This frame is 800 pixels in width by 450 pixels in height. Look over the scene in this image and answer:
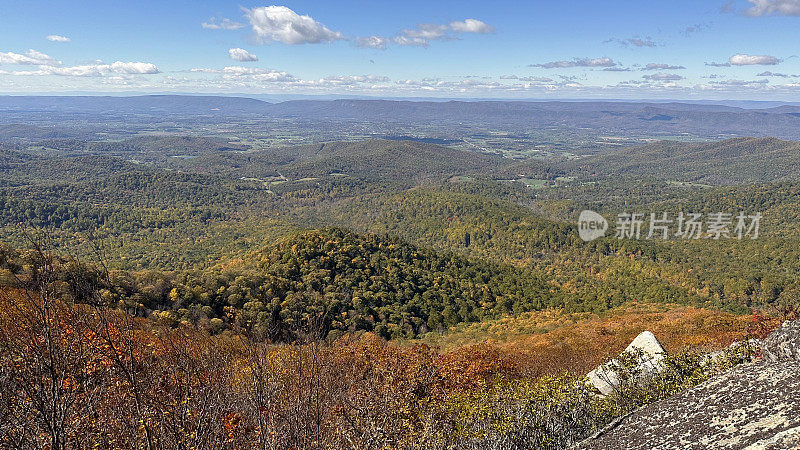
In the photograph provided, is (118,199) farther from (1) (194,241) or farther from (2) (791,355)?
(2) (791,355)

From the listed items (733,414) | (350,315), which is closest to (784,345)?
(733,414)

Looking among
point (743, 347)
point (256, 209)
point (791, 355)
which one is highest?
point (791, 355)

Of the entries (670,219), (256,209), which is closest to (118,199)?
(256,209)

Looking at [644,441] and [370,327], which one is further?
[370,327]

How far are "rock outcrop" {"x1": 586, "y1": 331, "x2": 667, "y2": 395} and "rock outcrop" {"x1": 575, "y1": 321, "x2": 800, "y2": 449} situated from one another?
411 cm

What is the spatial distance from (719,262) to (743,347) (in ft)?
359

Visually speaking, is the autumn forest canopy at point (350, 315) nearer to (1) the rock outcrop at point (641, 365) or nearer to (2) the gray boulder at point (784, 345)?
(1) the rock outcrop at point (641, 365)

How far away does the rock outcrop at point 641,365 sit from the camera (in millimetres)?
11094

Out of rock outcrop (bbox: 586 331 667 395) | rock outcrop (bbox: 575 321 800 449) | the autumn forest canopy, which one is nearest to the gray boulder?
rock outcrop (bbox: 575 321 800 449)

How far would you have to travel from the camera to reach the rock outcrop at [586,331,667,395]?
11.1 metres

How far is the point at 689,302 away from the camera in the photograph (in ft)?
195

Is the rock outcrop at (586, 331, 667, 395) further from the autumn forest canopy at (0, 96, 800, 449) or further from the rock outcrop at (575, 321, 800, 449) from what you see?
the rock outcrop at (575, 321, 800, 449)

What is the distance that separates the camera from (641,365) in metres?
11.5

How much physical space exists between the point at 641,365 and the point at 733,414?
7046 mm
